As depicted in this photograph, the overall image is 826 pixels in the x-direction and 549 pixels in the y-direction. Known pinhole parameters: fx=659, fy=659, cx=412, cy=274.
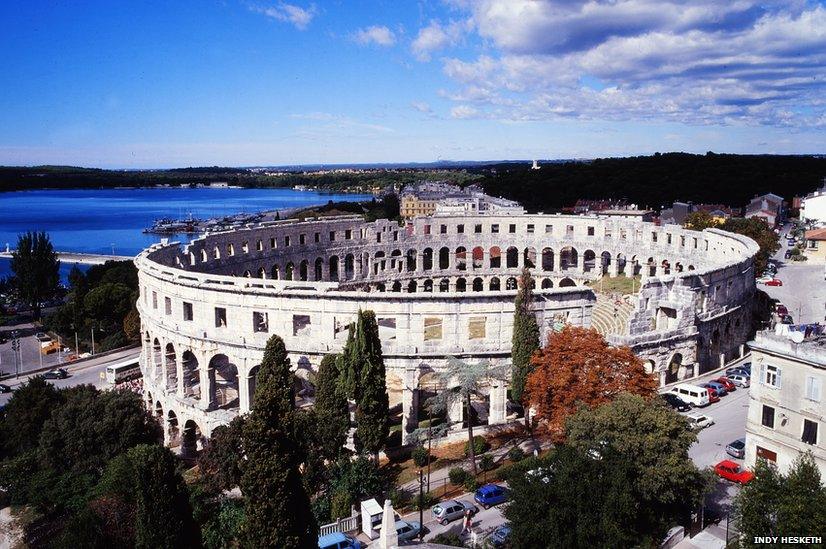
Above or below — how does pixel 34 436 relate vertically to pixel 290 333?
below

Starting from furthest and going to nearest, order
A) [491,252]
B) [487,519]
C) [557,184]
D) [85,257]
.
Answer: [557,184]
[85,257]
[491,252]
[487,519]

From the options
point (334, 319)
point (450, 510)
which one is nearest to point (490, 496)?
point (450, 510)

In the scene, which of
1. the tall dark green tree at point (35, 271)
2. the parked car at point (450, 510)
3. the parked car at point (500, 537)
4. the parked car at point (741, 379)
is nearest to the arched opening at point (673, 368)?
the parked car at point (741, 379)

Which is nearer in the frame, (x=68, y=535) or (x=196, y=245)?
(x=68, y=535)

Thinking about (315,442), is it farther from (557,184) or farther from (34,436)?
(557,184)

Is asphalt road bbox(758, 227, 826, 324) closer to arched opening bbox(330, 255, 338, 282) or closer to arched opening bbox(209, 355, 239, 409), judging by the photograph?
arched opening bbox(330, 255, 338, 282)

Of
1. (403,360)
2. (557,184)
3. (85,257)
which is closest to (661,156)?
(557,184)
